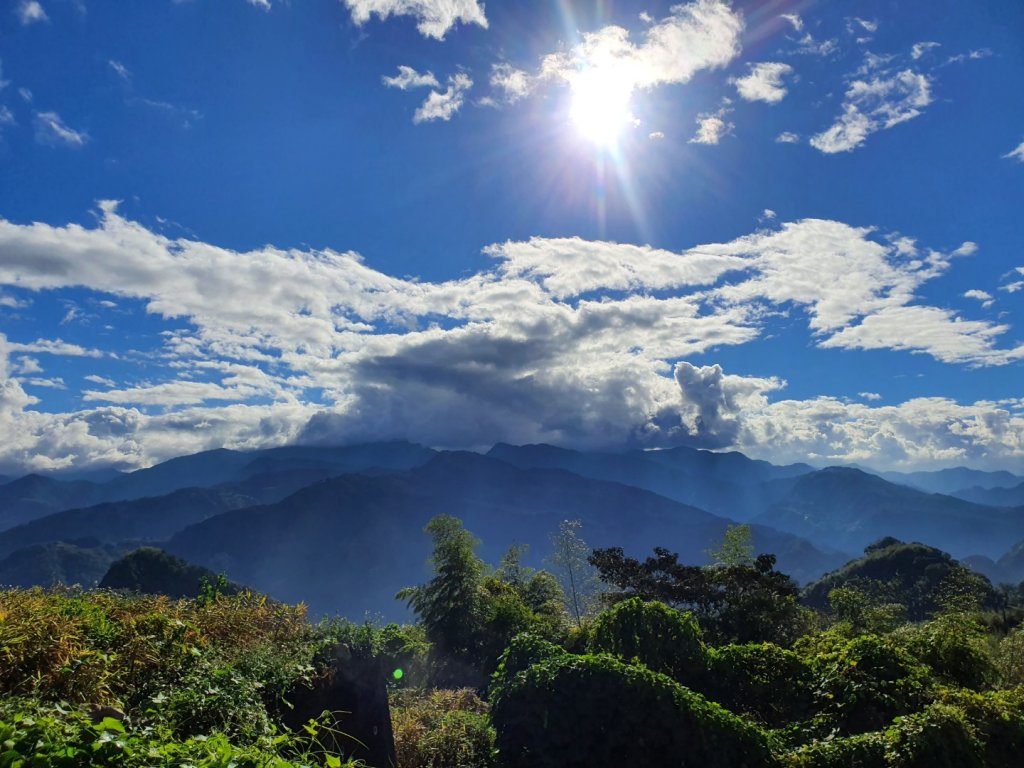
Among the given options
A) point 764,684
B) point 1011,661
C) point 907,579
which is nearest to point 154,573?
point 764,684

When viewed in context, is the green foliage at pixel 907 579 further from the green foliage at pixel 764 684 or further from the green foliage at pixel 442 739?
the green foliage at pixel 442 739

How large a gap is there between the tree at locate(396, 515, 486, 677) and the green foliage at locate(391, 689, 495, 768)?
15.4 meters

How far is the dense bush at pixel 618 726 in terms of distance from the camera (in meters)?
8.79

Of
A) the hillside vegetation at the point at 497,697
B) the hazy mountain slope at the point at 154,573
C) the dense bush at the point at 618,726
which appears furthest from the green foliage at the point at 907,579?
the hazy mountain slope at the point at 154,573

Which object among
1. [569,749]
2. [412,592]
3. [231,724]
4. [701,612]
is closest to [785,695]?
[569,749]

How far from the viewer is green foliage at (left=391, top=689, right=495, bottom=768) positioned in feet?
33.6

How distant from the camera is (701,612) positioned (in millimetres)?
27891

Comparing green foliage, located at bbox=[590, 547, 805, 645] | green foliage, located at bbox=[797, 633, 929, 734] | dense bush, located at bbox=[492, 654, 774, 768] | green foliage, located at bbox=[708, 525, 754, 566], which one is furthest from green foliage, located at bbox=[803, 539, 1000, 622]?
dense bush, located at bbox=[492, 654, 774, 768]

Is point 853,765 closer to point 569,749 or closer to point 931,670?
point 569,749

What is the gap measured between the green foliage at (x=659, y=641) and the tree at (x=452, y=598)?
49.4ft

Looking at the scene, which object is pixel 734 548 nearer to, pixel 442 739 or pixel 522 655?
pixel 522 655

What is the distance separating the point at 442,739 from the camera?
422 inches

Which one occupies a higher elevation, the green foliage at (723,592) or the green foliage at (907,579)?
the green foliage at (723,592)

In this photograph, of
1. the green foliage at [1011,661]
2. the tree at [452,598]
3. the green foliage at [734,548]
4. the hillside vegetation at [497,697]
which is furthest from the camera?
the green foliage at [734,548]
